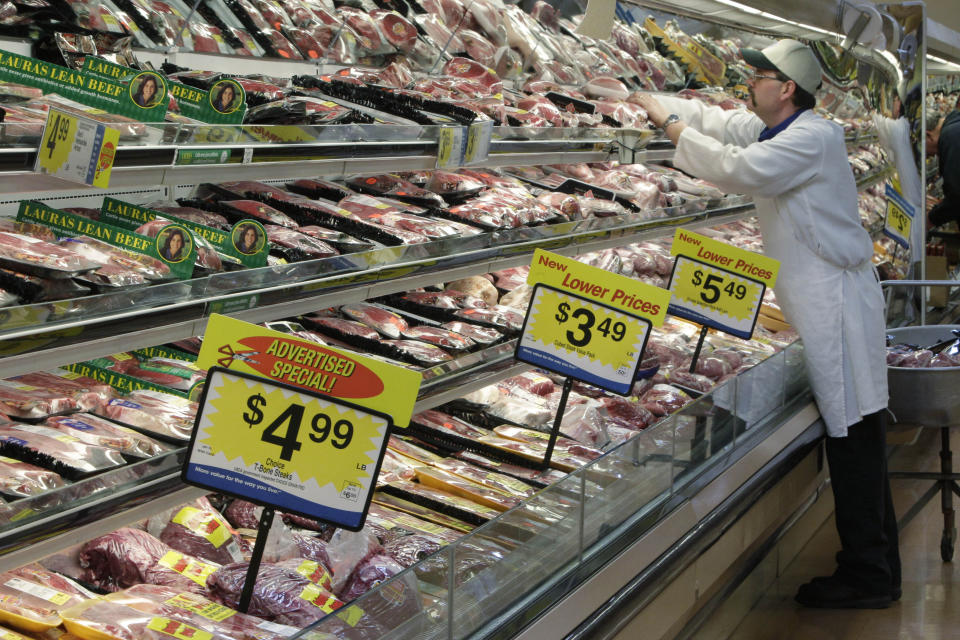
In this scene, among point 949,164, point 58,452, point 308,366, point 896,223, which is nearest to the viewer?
point 308,366

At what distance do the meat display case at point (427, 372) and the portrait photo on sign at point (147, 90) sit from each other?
119 millimetres

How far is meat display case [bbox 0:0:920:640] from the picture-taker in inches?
64.4

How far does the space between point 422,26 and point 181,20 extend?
1070mm

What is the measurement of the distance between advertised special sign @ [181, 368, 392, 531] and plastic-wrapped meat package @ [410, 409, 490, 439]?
1.09 m

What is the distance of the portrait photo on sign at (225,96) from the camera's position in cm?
212

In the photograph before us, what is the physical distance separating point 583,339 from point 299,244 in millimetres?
710

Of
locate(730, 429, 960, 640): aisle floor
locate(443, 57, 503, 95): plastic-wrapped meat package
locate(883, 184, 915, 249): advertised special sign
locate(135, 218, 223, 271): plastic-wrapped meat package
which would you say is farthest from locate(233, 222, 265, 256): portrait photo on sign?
locate(883, 184, 915, 249): advertised special sign

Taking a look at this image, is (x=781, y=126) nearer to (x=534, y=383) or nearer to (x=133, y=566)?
Result: (x=534, y=383)

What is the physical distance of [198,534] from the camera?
1991 millimetres

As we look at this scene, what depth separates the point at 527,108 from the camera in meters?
3.38

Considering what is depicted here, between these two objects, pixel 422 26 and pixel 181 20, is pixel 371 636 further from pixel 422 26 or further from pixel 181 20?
pixel 422 26

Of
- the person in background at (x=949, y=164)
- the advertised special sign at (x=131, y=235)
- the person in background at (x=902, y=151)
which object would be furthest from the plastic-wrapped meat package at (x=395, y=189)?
the person in background at (x=949, y=164)

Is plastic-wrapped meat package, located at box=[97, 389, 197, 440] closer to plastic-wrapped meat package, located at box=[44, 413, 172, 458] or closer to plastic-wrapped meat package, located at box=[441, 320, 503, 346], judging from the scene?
plastic-wrapped meat package, located at box=[44, 413, 172, 458]

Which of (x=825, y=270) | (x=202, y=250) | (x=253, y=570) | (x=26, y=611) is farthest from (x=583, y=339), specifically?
(x=825, y=270)
